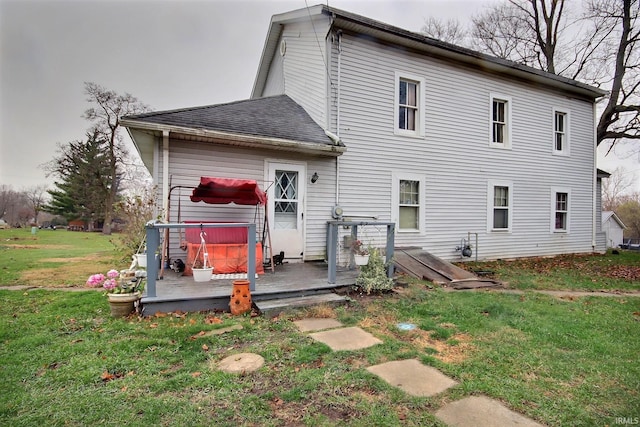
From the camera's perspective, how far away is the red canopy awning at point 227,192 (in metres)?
5.75

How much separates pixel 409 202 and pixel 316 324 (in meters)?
5.60

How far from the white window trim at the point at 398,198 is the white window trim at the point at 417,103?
112cm

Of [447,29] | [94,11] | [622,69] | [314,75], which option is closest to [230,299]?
[314,75]

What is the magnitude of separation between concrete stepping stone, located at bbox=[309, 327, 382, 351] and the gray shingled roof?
4342mm

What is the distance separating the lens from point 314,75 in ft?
27.4

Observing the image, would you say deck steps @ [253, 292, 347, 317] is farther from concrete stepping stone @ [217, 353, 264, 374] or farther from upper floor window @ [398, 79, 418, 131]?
upper floor window @ [398, 79, 418, 131]

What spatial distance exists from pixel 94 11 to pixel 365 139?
776 centimetres

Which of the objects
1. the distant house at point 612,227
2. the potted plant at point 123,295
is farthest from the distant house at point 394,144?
the distant house at point 612,227

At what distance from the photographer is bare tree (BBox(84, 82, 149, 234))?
23.5 meters

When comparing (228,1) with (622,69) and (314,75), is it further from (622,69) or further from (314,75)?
(622,69)

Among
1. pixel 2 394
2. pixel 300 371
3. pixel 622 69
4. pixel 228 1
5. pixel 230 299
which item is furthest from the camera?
pixel 622 69

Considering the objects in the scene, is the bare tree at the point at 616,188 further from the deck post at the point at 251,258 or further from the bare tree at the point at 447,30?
the deck post at the point at 251,258

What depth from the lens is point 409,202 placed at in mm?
8789

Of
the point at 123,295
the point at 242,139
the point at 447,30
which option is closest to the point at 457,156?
the point at 242,139
